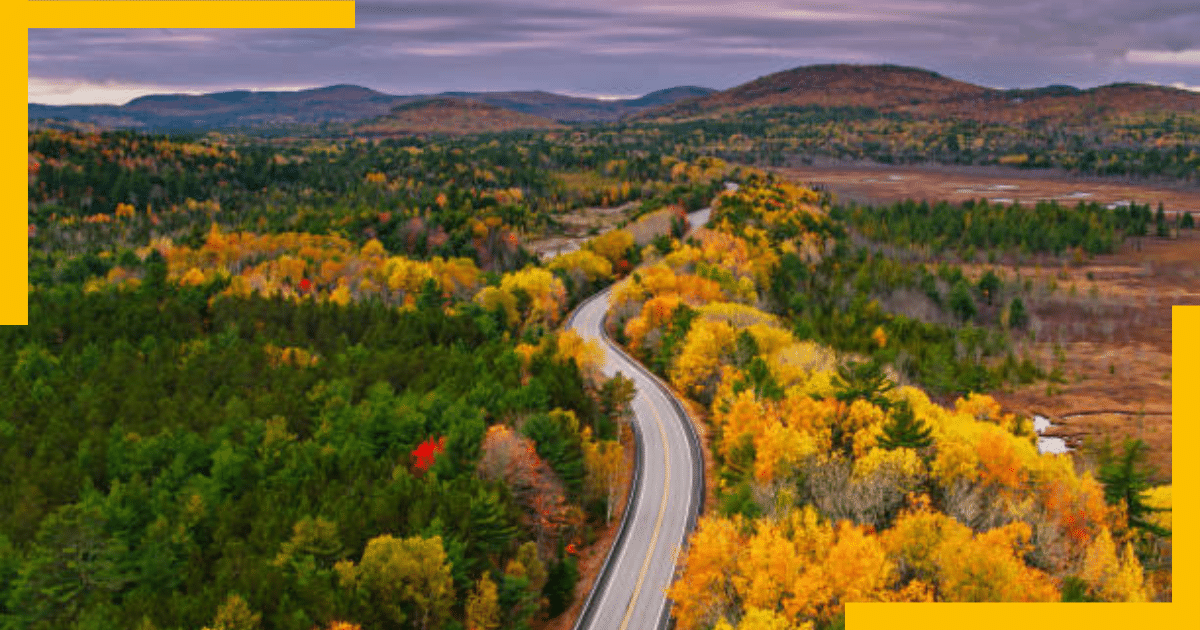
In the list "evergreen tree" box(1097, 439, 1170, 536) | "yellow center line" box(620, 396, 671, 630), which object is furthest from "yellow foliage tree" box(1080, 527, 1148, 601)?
"yellow center line" box(620, 396, 671, 630)

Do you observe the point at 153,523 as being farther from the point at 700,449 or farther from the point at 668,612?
the point at 700,449

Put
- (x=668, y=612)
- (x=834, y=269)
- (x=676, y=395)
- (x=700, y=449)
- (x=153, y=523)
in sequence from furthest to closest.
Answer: (x=834, y=269) < (x=676, y=395) < (x=700, y=449) < (x=153, y=523) < (x=668, y=612)

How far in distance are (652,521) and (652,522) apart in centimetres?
16

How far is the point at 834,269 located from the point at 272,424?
12521 centimetres

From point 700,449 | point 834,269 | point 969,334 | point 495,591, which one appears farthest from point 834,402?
point 834,269

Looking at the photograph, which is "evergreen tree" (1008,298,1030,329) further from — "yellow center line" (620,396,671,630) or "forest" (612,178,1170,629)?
"yellow center line" (620,396,671,630)

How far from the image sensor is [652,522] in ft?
198

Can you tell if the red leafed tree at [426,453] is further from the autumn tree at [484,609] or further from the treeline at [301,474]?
the autumn tree at [484,609]

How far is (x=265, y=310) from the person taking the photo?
11844cm

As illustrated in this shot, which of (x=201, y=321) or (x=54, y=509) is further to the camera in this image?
(x=201, y=321)

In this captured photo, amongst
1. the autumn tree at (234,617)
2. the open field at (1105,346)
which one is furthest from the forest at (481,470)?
the open field at (1105,346)

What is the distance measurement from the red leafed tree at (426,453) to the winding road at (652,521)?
14.6 meters

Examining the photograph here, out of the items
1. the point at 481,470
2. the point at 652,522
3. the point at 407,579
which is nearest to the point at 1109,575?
the point at 652,522

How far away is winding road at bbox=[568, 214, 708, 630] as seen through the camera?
5031 cm
